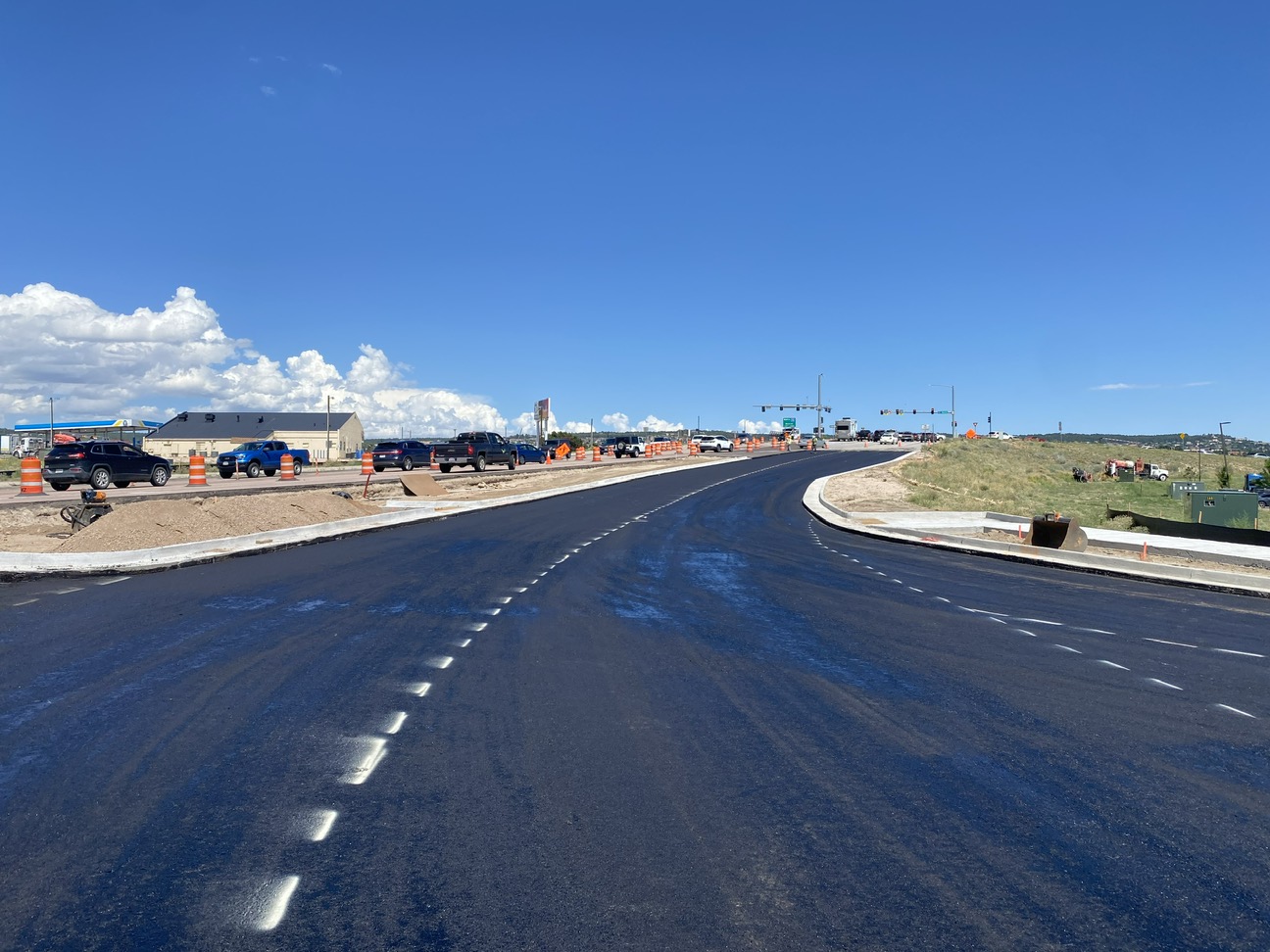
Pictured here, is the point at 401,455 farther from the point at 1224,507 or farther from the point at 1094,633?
the point at 1094,633

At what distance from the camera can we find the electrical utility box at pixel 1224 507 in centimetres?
2897

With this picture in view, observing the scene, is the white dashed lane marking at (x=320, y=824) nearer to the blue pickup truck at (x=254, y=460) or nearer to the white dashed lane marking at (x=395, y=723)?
the white dashed lane marking at (x=395, y=723)

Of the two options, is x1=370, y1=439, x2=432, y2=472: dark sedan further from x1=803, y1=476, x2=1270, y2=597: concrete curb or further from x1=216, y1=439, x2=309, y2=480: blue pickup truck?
x1=803, y1=476, x2=1270, y2=597: concrete curb

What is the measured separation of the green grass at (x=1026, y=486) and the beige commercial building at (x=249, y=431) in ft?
241

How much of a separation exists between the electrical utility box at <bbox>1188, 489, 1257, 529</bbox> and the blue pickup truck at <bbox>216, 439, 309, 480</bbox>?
1309 inches

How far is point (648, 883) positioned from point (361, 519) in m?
20.8

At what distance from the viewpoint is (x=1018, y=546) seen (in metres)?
21.4

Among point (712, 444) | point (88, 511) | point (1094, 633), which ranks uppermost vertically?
point (712, 444)

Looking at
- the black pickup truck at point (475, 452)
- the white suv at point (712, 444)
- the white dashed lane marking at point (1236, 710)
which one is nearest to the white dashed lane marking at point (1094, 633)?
the white dashed lane marking at point (1236, 710)

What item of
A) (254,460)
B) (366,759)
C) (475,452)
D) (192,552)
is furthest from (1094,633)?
(475,452)

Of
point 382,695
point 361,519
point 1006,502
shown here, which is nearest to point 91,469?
point 361,519

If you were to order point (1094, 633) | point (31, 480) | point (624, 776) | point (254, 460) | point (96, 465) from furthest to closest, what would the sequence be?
point (254, 460) → point (96, 465) → point (31, 480) → point (1094, 633) → point (624, 776)

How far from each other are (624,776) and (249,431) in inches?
5030

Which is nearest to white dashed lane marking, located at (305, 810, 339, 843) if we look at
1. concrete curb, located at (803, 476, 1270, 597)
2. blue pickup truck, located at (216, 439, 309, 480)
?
concrete curb, located at (803, 476, 1270, 597)
